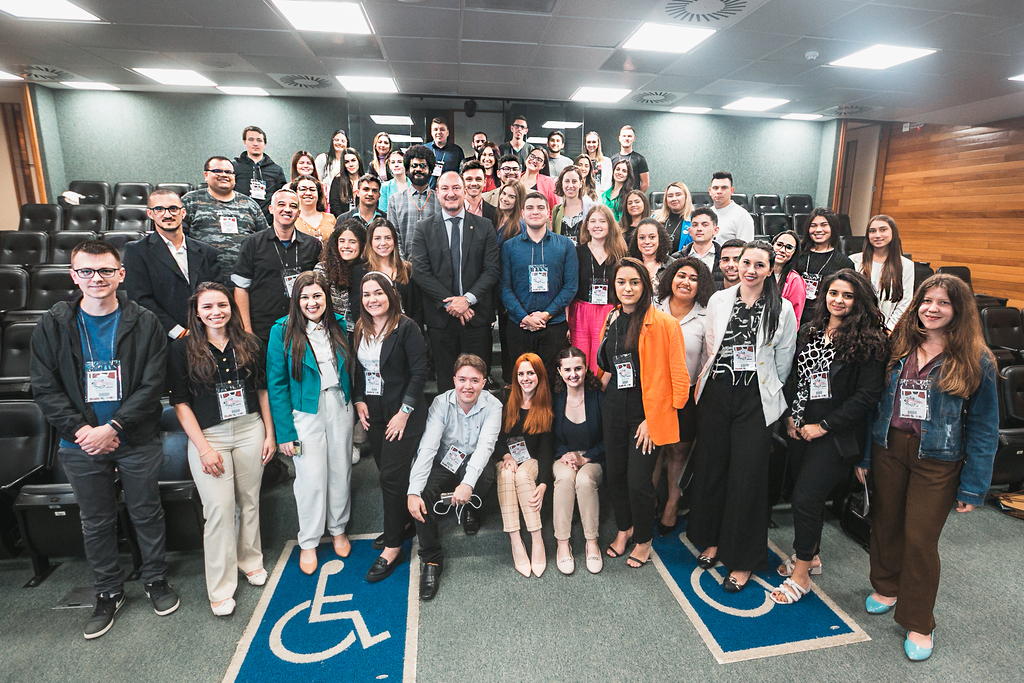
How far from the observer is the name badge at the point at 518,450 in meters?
2.60

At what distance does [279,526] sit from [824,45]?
20.6 feet

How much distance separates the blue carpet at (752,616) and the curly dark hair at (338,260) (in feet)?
7.42

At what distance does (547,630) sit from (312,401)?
1482 millimetres

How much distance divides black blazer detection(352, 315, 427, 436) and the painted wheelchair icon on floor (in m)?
0.83

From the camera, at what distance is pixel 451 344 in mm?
3092

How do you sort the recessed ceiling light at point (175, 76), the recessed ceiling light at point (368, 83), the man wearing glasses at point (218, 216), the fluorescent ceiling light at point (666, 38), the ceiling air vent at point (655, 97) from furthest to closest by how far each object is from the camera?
the ceiling air vent at point (655, 97), the recessed ceiling light at point (368, 83), the recessed ceiling light at point (175, 76), the fluorescent ceiling light at point (666, 38), the man wearing glasses at point (218, 216)

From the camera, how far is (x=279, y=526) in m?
2.84

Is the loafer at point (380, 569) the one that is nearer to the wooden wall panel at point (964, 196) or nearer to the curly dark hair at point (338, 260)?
the curly dark hair at point (338, 260)

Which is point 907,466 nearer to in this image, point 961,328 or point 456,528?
point 961,328

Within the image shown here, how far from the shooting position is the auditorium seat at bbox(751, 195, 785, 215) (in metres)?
8.66

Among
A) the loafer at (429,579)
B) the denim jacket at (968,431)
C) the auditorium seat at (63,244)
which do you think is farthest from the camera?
the auditorium seat at (63,244)

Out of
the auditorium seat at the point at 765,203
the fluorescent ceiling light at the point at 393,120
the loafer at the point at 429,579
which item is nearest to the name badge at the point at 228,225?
the loafer at the point at 429,579

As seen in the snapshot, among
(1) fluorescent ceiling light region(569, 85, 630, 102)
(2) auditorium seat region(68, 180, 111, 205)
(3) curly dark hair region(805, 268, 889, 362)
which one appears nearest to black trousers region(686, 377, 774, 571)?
(3) curly dark hair region(805, 268, 889, 362)

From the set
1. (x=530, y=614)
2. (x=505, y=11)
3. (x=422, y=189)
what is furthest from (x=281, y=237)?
(x=505, y=11)
